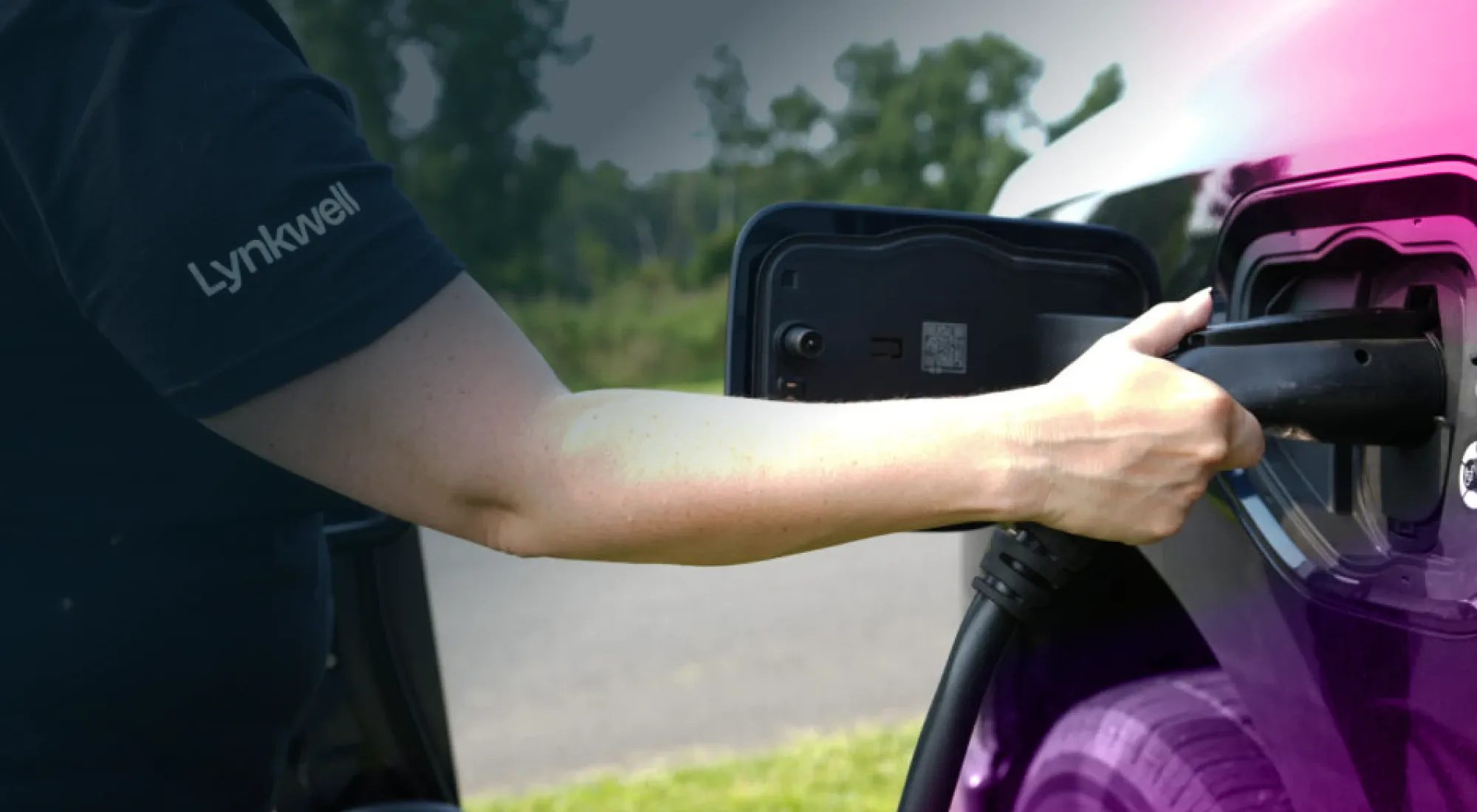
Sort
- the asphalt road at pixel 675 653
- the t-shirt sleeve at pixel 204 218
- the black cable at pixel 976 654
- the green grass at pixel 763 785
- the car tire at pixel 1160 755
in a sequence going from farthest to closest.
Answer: the asphalt road at pixel 675 653 → the green grass at pixel 763 785 → the car tire at pixel 1160 755 → the black cable at pixel 976 654 → the t-shirt sleeve at pixel 204 218

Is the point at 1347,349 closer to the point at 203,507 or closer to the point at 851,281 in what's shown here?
the point at 851,281

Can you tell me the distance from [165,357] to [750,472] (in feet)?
1.25

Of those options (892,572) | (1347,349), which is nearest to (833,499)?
(1347,349)

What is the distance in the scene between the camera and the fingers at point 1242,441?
902 millimetres

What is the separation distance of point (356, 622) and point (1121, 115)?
4.20 feet

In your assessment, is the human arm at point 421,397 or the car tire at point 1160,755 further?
the car tire at point 1160,755

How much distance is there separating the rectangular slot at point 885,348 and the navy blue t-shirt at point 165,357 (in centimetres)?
40

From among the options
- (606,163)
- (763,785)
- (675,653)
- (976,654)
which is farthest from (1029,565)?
(606,163)

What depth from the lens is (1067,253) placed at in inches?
47.9

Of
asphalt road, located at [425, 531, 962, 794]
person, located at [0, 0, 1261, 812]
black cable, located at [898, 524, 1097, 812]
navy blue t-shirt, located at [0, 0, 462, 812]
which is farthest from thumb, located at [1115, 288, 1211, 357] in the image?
asphalt road, located at [425, 531, 962, 794]

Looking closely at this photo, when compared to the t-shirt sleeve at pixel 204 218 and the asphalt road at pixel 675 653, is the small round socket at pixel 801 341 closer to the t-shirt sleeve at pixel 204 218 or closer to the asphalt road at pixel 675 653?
the t-shirt sleeve at pixel 204 218

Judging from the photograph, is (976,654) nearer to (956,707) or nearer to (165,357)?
(956,707)

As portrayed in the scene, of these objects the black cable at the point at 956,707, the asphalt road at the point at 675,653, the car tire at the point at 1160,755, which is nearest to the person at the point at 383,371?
the black cable at the point at 956,707

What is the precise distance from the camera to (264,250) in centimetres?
81
